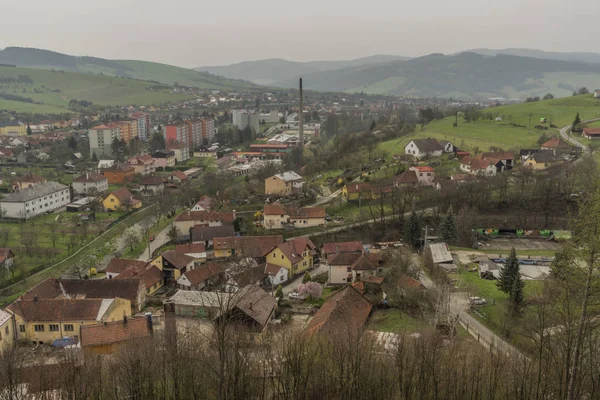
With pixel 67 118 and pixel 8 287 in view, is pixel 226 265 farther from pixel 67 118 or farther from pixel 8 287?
pixel 67 118

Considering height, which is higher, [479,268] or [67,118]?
[67,118]

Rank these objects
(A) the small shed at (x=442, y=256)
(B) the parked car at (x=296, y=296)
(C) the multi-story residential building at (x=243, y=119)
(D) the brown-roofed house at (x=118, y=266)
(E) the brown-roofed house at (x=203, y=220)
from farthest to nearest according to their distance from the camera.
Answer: (C) the multi-story residential building at (x=243, y=119) → (E) the brown-roofed house at (x=203, y=220) → (D) the brown-roofed house at (x=118, y=266) → (A) the small shed at (x=442, y=256) → (B) the parked car at (x=296, y=296)

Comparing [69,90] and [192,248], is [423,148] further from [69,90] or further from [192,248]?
Answer: [69,90]

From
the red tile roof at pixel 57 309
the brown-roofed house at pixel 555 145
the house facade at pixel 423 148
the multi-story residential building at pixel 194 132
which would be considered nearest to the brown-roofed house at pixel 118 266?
the red tile roof at pixel 57 309

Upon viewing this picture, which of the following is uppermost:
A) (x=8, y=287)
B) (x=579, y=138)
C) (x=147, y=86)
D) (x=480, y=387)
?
(x=147, y=86)

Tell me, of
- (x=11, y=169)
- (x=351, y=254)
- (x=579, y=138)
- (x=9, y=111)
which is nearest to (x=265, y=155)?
(x=11, y=169)

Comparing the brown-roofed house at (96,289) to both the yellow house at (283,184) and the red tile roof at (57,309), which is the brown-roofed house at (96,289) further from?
the yellow house at (283,184)
